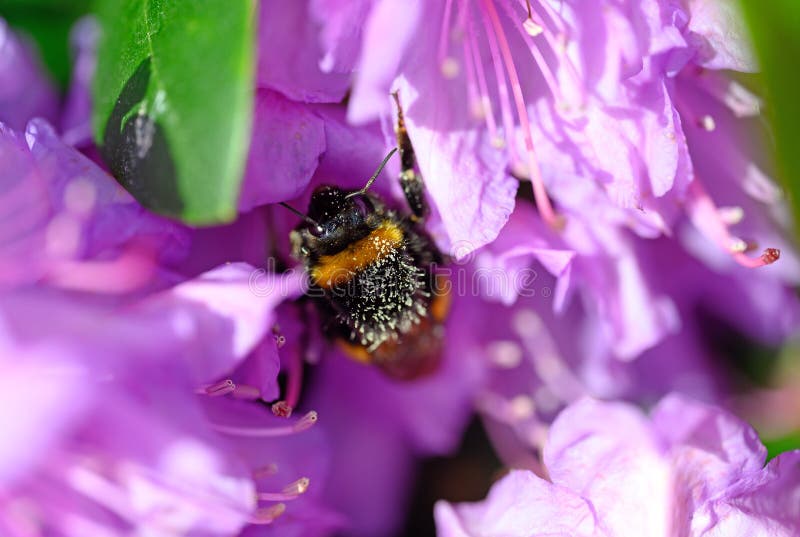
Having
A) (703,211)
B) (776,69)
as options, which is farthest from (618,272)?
(776,69)

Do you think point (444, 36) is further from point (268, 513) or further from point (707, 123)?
point (268, 513)

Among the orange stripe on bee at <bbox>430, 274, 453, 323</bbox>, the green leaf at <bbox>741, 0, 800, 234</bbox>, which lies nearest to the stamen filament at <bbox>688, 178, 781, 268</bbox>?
the orange stripe on bee at <bbox>430, 274, 453, 323</bbox>

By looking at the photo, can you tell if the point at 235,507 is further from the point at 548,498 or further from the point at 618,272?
the point at 618,272

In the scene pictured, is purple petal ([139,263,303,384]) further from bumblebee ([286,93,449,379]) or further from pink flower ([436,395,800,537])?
pink flower ([436,395,800,537])

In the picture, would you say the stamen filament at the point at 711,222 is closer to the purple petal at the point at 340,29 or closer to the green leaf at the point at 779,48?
the purple petal at the point at 340,29

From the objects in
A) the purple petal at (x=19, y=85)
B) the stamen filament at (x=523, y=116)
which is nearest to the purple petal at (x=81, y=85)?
the purple petal at (x=19, y=85)

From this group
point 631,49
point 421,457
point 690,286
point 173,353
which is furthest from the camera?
point 421,457
